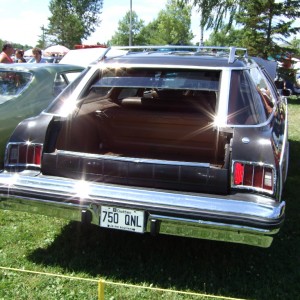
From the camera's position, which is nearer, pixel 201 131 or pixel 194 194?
pixel 194 194

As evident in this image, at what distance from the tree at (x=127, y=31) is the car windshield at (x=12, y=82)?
55.5 metres

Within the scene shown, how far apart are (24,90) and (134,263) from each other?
3.15 m

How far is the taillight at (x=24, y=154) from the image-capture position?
124 inches

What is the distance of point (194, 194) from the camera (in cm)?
277

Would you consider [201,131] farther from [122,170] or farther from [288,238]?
[288,238]

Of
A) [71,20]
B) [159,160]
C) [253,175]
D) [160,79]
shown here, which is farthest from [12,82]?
[71,20]

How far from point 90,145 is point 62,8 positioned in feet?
208

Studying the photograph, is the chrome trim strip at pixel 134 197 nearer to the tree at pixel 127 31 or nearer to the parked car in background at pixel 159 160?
the parked car in background at pixel 159 160

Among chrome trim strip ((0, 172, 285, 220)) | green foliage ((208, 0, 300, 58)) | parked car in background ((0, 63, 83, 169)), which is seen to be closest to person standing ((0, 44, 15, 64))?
parked car in background ((0, 63, 83, 169))

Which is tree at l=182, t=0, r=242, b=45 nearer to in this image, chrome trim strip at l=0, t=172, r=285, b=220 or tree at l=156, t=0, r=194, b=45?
chrome trim strip at l=0, t=172, r=285, b=220

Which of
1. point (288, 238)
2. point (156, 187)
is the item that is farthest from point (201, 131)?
point (288, 238)

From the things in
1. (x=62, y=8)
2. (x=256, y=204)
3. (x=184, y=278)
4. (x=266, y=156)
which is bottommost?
(x=184, y=278)

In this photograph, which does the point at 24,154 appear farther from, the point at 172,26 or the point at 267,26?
the point at 172,26

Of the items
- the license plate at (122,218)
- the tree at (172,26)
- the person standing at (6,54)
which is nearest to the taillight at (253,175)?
the license plate at (122,218)
